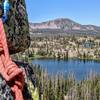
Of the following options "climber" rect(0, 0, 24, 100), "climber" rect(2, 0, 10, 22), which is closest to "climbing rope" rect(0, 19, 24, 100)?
"climber" rect(0, 0, 24, 100)

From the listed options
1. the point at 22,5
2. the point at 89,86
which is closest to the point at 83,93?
the point at 89,86

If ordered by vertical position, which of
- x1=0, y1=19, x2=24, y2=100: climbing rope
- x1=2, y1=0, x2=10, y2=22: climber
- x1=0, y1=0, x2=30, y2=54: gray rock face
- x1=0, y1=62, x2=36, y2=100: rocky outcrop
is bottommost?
x1=0, y1=62, x2=36, y2=100: rocky outcrop

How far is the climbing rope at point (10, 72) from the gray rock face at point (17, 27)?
0.83 metres

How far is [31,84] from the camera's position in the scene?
7.71m

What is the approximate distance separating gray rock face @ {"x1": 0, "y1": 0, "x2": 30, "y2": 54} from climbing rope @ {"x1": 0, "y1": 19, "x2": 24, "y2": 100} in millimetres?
830

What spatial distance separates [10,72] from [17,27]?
1.74 metres

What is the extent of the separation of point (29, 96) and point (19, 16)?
1516mm

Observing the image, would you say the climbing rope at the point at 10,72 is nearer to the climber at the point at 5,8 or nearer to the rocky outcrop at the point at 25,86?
the rocky outcrop at the point at 25,86

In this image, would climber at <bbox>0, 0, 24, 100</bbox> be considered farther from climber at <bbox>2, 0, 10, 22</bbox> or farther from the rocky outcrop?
climber at <bbox>2, 0, 10, 22</bbox>

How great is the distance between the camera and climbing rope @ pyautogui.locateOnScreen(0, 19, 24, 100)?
6.23 m

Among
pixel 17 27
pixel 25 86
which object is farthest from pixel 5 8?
pixel 25 86

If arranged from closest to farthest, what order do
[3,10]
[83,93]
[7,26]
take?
[3,10]
[7,26]
[83,93]

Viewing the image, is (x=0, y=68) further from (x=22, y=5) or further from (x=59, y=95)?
(x=59, y=95)

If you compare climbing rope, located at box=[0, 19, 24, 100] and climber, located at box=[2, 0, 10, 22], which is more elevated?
climber, located at box=[2, 0, 10, 22]
